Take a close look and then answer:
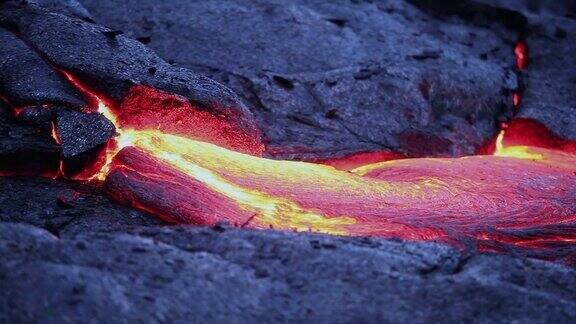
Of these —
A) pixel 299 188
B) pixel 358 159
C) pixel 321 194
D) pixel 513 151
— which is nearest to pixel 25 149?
pixel 299 188

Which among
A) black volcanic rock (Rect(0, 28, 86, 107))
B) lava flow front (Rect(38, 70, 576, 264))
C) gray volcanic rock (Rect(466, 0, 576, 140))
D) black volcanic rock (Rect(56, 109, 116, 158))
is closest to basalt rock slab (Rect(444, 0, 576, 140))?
gray volcanic rock (Rect(466, 0, 576, 140))

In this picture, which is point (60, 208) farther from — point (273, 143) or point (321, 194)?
point (273, 143)

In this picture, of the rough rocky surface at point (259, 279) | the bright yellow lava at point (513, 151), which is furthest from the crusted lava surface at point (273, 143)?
the bright yellow lava at point (513, 151)

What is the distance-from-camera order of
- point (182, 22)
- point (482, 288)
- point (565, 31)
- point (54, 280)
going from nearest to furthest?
point (54, 280) < point (482, 288) < point (182, 22) < point (565, 31)

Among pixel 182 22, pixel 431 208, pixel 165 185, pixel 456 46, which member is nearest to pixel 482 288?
pixel 431 208

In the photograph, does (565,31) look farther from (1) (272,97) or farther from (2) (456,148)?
(1) (272,97)

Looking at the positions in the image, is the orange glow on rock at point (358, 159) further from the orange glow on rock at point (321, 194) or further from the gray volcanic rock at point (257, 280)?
the gray volcanic rock at point (257, 280)
